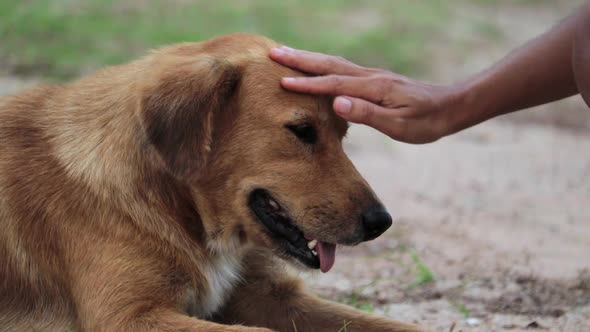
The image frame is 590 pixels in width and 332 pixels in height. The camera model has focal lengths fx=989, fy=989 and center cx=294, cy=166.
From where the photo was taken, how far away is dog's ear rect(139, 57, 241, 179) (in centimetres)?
411

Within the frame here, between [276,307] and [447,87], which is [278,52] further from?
[276,307]

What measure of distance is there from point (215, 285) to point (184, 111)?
0.83 meters

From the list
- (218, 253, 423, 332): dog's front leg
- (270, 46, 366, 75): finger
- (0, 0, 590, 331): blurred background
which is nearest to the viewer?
(270, 46, 366, 75): finger

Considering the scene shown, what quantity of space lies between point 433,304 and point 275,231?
1328 millimetres

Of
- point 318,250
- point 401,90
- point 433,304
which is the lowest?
point 433,304

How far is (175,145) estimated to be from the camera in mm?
4117

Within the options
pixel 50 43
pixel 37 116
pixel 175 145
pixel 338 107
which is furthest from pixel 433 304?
pixel 50 43

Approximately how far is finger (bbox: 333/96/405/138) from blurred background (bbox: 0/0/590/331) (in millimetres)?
963

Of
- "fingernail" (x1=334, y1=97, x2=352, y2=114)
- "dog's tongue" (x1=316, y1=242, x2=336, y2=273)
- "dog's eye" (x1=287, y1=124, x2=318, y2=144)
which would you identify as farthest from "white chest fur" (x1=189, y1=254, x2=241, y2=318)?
"fingernail" (x1=334, y1=97, x2=352, y2=114)

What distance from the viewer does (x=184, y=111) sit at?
4.11 meters

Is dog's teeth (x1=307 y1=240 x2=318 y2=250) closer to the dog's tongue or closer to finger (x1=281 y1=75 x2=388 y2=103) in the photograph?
the dog's tongue

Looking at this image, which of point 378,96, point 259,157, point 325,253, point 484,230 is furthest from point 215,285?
point 484,230

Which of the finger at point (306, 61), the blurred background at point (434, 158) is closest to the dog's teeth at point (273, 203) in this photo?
the finger at point (306, 61)

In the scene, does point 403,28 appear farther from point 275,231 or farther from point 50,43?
point 275,231
